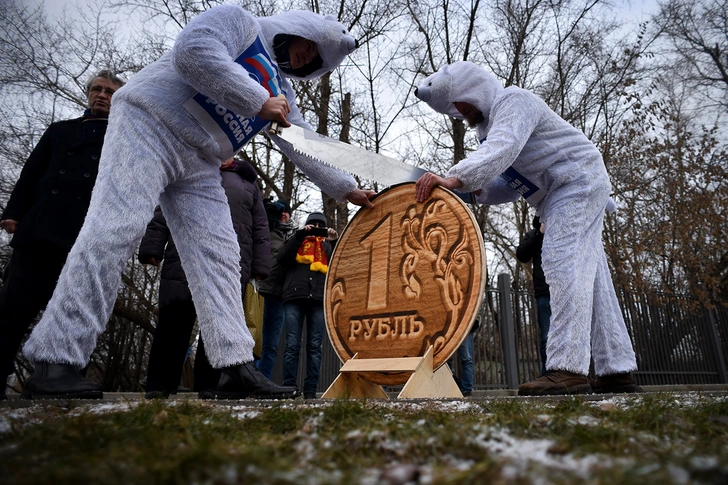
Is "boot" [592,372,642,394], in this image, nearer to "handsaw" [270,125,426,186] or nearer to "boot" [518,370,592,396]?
"boot" [518,370,592,396]

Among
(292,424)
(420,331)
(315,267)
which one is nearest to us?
(292,424)

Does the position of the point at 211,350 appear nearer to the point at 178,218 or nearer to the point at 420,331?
the point at 178,218

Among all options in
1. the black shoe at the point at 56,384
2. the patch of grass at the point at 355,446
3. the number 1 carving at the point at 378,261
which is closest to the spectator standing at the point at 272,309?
the number 1 carving at the point at 378,261

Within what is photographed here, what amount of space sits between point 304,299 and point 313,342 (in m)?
0.49

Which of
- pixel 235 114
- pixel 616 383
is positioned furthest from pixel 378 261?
pixel 616 383

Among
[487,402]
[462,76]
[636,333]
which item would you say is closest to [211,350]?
[487,402]

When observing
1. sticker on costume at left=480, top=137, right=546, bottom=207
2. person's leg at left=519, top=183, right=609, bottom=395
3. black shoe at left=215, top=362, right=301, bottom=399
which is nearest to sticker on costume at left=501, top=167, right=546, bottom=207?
sticker on costume at left=480, top=137, right=546, bottom=207

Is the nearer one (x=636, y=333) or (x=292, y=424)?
(x=292, y=424)

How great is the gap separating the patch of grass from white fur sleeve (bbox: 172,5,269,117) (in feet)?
4.50

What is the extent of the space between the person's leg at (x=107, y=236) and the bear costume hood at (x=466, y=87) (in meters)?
1.94

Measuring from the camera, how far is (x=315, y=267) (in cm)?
534

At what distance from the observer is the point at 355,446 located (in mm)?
1146

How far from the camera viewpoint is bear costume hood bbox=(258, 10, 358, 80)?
9.43 ft

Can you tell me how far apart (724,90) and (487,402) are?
1546 centimetres
